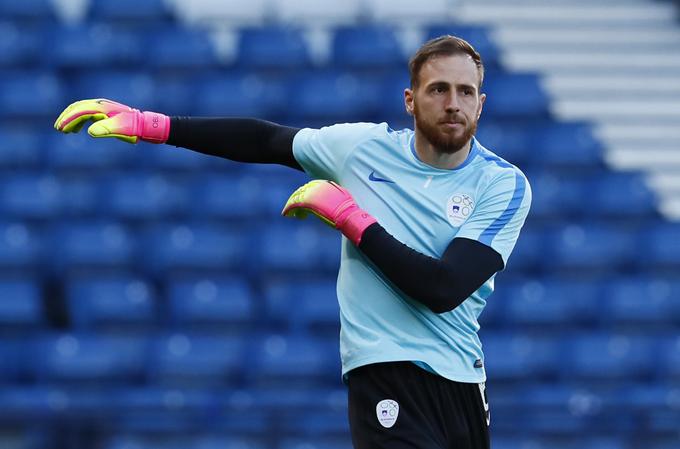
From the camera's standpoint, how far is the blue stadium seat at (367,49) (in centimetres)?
1107

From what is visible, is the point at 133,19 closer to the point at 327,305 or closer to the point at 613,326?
the point at 327,305

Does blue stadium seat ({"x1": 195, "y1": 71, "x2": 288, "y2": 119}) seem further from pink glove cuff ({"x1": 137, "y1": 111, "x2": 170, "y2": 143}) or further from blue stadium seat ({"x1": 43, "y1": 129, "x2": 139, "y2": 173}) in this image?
pink glove cuff ({"x1": 137, "y1": 111, "x2": 170, "y2": 143})

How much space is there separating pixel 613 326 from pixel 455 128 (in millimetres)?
6042

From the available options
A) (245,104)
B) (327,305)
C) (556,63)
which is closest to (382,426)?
(327,305)

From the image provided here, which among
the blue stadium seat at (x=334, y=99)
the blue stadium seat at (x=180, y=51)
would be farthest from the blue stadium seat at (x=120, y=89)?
the blue stadium seat at (x=334, y=99)

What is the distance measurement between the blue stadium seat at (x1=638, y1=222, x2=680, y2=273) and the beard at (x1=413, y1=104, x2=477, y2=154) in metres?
6.48

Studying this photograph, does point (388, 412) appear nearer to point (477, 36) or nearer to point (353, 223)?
point (353, 223)

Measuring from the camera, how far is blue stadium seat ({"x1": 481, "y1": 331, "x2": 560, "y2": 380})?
28.6 ft

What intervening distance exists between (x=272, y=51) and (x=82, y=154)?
81.1 inches

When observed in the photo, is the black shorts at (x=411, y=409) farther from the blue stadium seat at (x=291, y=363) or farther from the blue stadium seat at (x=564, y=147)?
the blue stadium seat at (x=564, y=147)

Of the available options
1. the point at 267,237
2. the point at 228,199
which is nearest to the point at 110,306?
the point at 267,237

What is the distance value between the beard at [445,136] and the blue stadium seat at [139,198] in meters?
5.83

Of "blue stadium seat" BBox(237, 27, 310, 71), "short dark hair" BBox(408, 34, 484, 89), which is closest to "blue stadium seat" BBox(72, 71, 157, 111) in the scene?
"blue stadium seat" BBox(237, 27, 310, 71)

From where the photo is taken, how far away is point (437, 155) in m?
3.85
